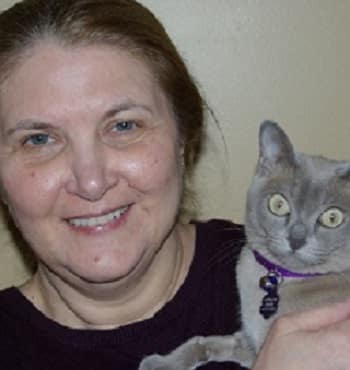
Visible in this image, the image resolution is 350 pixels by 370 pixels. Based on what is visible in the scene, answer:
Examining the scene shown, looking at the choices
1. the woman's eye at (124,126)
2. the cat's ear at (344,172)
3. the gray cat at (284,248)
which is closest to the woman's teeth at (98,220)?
the woman's eye at (124,126)

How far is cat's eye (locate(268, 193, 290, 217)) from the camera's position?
137 centimetres

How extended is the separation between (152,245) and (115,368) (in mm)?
257

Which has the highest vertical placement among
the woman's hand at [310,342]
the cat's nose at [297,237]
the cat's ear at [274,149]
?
the cat's ear at [274,149]

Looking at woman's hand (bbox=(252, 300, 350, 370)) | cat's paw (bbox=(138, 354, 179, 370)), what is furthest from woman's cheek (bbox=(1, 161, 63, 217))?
woman's hand (bbox=(252, 300, 350, 370))

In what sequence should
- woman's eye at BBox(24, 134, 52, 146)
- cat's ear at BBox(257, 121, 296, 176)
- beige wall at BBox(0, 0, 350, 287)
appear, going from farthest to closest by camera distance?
beige wall at BBox(0, 0, 350, 287) < cat's ear at BBox(257, 121, 296, 176) < woman's eye at BBox(24, 134, 52, 146)

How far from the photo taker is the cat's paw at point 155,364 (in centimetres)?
139

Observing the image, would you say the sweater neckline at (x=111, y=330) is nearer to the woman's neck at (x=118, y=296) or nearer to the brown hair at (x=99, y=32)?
the woman's neck at (x=118, y=296)

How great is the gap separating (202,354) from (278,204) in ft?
1.09

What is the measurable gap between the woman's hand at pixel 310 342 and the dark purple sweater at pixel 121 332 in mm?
209

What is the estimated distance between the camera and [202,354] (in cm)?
140

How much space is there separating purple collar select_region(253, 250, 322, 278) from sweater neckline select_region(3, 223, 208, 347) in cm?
16

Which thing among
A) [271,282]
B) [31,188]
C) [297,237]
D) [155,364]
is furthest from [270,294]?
[31,188]

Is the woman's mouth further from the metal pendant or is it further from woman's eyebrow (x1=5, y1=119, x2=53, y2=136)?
the metal pendant

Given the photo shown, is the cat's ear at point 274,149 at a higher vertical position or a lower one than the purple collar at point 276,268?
higher
